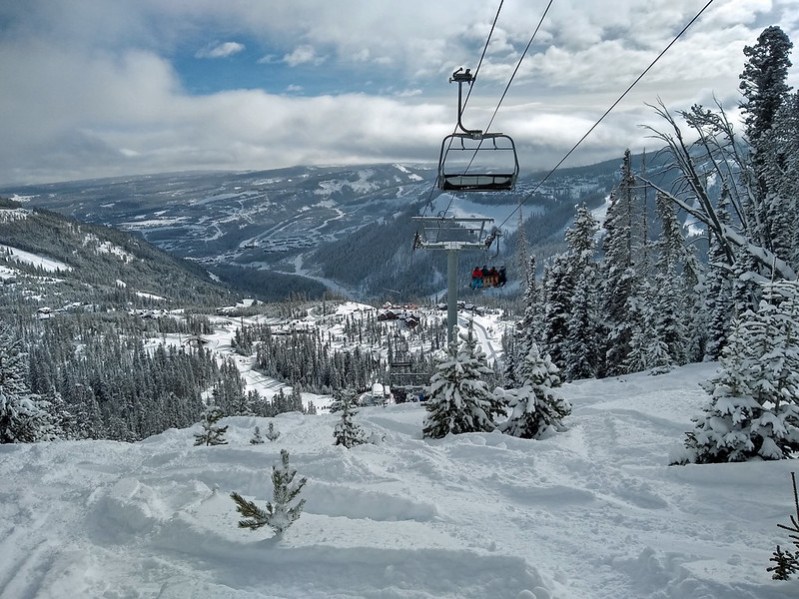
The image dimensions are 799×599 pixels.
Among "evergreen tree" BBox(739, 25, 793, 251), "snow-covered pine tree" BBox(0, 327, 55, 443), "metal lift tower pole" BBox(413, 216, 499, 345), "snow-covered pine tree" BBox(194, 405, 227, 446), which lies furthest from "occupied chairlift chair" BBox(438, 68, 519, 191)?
"snow-covered pine tree" BBox(0, 327, 55, 443)

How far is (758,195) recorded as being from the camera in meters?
19.2

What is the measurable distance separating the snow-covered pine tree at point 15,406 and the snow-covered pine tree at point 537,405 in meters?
20.9

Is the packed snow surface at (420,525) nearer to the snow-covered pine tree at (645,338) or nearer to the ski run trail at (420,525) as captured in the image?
the ski run trail at (420,525)

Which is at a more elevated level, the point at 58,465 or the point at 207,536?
the point at 207,536

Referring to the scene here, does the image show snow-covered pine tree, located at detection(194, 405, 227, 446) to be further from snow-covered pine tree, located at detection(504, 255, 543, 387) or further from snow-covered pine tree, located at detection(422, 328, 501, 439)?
snow-covered pine tree, located at detection(504, 255, 543, 387)

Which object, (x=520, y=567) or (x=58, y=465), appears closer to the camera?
(x=520, y=567)

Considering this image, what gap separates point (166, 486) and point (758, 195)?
22.2 metres

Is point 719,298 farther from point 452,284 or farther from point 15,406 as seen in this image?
point 15,406

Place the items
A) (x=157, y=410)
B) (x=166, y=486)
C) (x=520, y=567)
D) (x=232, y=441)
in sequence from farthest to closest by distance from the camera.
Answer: (x=157, y=410)
(x=232, y=441)
(x=166, y=486)
(x=520, y=567)

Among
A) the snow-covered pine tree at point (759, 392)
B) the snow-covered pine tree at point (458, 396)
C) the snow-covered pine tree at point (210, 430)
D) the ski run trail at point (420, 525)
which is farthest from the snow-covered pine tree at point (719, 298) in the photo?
the snow-covered pine tree at point (210, 430)

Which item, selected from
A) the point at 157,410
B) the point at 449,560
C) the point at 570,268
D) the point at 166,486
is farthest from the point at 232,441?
the point at 157,410

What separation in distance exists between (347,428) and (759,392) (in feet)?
30.2

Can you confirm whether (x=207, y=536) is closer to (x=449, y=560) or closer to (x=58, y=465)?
(x=449, y=560)

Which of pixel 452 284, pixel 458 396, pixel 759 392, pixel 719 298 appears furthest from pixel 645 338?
pixel 759 392
